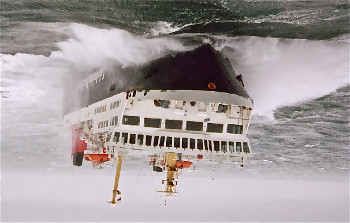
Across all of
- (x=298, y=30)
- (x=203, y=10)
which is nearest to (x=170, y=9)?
(x=203, y=10)

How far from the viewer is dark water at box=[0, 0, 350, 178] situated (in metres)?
17.9

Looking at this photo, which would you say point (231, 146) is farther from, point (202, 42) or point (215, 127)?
point (202, 42)

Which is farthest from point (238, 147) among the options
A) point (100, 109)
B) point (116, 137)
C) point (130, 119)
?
point (100, 109)

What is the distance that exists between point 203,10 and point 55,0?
23.7ft

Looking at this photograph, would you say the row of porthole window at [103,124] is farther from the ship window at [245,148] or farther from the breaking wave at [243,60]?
the ship window at [245,148]

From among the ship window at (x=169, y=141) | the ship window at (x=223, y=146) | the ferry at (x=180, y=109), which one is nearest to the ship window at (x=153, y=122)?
the ferry at (x=180, y=109)

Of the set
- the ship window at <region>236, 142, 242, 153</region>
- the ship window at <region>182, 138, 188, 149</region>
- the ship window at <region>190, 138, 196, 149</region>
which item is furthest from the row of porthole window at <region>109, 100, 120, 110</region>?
the ship window at <region>236, 142, 242, 153</region>

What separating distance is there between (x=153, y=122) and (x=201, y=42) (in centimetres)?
521

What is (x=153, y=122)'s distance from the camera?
19703 mm

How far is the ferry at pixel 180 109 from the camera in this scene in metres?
17.9

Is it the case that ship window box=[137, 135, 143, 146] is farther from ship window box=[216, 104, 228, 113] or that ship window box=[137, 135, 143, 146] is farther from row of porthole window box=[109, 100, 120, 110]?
ship window box=[216, 104, 228, 113]

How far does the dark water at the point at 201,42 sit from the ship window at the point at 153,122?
3.55m

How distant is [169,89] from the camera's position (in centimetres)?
1786

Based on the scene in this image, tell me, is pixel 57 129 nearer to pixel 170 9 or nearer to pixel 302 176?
pixel 170 9
